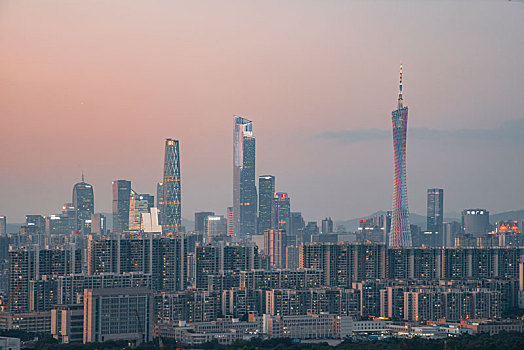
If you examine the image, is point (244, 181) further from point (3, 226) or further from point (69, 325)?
point (69, 325)

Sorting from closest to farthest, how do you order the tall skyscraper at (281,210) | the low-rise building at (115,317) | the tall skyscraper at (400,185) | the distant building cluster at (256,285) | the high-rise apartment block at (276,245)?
the low-rise building at (115,317) → the distant building cluster at (256,285) → the tall skyscraper at (400,185) → the high-rise apartment block at (276,245) → the tall skyscraper at (281,210)

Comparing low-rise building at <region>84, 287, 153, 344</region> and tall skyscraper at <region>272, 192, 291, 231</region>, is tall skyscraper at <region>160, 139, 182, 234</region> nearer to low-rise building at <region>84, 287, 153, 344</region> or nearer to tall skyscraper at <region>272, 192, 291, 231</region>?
tall skyscraper at <region>272, 192, 291, 231</region>

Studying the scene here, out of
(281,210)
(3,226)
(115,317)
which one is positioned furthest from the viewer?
(281,210)

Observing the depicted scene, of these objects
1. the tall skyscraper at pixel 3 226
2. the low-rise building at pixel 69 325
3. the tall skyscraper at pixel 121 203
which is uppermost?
the tall skyscraper at pixel 121 203

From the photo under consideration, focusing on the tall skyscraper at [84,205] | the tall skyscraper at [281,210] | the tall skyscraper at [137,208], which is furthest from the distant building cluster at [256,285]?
the tall skyscraper at [281,210]

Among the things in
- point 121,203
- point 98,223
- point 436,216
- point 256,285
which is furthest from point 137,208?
point 256,285

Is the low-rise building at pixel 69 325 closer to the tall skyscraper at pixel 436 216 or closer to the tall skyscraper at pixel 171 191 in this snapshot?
the tall skyscraper at pixel 436 216

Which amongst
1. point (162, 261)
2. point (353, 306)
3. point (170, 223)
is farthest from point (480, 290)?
point (170, 223)
